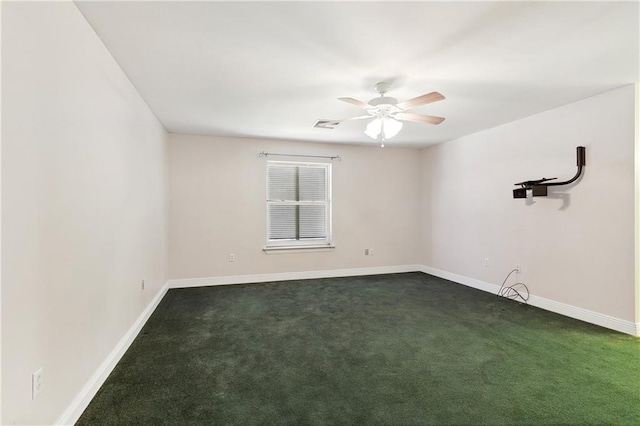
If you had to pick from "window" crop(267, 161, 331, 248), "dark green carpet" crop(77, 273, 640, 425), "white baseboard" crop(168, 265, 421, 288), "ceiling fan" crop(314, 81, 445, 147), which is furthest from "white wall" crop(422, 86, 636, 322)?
"window" crop(267, 161, 331, 248)

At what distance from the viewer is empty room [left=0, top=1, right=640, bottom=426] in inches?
64.6

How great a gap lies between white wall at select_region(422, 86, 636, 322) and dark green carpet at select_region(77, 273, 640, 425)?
51 centimetres

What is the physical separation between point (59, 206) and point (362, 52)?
213 centimetres

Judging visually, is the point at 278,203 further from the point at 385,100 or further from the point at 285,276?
the point at 385,100

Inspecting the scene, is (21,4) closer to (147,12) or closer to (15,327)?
(147,12)

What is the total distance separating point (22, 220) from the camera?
1354mm

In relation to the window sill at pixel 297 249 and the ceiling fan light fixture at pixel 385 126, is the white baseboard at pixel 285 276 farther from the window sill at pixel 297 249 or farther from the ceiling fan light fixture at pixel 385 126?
the ceiling fan light fixture at pixel 385 126

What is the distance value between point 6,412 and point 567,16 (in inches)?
136

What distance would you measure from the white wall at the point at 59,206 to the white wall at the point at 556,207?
14.7 feet

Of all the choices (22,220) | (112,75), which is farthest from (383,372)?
(112,75)

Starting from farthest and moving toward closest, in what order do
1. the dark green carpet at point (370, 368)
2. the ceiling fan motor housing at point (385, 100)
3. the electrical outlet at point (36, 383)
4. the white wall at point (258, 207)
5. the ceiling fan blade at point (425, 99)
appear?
the white wall at point (258, 207) → the ceiling fan motor housing at point (385, 100) → the ceiling fan blade at point (425, 99) → the dark green carpet at point (370, 368) → the electrical outlet at point (36, 383)

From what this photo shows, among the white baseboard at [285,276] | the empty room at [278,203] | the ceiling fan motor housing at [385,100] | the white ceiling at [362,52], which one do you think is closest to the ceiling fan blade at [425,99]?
the empty room at [278,203]

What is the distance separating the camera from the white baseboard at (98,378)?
1.73m

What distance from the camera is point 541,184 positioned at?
3703 millimetres
